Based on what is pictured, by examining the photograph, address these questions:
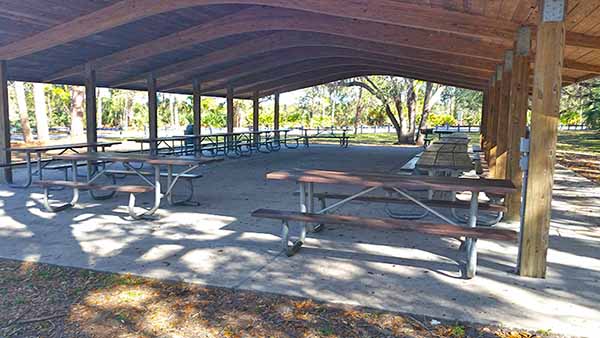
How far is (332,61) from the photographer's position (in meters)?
12.9

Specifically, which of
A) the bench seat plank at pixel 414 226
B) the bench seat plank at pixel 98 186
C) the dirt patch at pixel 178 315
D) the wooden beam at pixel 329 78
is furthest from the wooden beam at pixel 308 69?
the dirt patch at pixel 178 315

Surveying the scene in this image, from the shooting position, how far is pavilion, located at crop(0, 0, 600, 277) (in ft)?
11.0

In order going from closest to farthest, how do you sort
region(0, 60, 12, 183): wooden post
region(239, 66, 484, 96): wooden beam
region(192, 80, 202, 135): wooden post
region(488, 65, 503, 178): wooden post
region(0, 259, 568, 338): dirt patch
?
region(0, 259, 568, 338): dirt patch → region(0, 60, 12, 183): wooden post → region(488, 65, 503, 178): wooden post → region(192, 80, 202, 135): wooden post → region(239, 66, 484, 96): wooden beam

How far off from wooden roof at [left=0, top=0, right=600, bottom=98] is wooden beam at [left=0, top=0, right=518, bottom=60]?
0.01m

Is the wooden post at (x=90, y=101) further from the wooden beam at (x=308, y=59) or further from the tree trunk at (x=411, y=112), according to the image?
the tree trunk at (x=411, y=112)

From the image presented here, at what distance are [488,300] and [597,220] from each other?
132 inches

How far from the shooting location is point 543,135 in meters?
3.31

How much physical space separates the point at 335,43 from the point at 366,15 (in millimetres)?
3556

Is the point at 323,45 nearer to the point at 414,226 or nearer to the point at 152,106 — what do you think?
the point at 152,106

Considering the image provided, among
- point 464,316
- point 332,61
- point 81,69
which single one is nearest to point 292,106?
point 332,61

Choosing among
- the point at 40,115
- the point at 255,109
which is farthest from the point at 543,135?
the point at 40,115

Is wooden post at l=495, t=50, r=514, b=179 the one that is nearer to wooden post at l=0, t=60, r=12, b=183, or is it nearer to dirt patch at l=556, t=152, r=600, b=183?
dirt patch at l=556, t=152, r=600, b=183

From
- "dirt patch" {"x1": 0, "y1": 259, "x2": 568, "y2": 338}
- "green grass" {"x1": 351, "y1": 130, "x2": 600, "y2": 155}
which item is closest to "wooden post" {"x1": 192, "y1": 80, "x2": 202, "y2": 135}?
"green grass" {"x1": 351, "y1": 130, "x2": 600, "y2": 155}

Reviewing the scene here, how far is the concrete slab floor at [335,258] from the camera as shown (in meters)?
2.95
